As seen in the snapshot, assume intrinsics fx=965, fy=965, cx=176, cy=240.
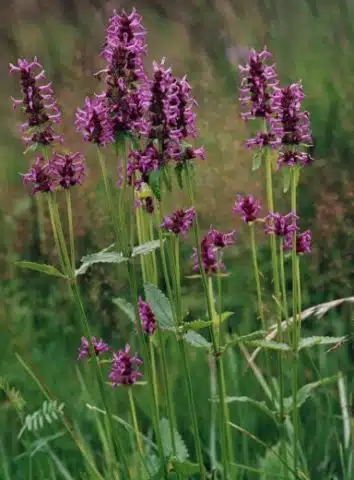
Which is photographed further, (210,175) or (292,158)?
(210,175)

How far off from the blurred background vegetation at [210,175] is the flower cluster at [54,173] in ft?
2.03

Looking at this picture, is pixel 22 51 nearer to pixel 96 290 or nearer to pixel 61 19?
pixel 61 19

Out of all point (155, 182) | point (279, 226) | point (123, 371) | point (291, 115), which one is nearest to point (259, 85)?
point (291, 115)

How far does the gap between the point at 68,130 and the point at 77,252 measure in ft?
1.11

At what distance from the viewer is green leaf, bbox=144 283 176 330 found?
1414 mm

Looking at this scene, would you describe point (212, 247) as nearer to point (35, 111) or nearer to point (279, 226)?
point (279, 226)

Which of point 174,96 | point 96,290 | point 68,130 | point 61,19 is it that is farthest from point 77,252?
point 174,96

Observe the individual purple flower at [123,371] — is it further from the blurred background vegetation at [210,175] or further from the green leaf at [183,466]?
the blurred background vegetation at [210,175]

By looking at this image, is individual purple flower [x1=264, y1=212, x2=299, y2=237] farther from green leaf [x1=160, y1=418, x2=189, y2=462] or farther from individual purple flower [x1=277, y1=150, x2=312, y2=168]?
green leaf [x1=160, y1=418, x2=189, y2=462]

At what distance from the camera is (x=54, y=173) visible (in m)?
1.40

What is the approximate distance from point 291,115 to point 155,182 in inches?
11.9

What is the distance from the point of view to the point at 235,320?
7.86 feet

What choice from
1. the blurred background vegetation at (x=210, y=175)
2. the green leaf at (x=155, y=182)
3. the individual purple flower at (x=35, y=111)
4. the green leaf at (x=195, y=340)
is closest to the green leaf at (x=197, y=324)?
the green leaf at (x=195, y=340)

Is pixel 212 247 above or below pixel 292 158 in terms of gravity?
below
